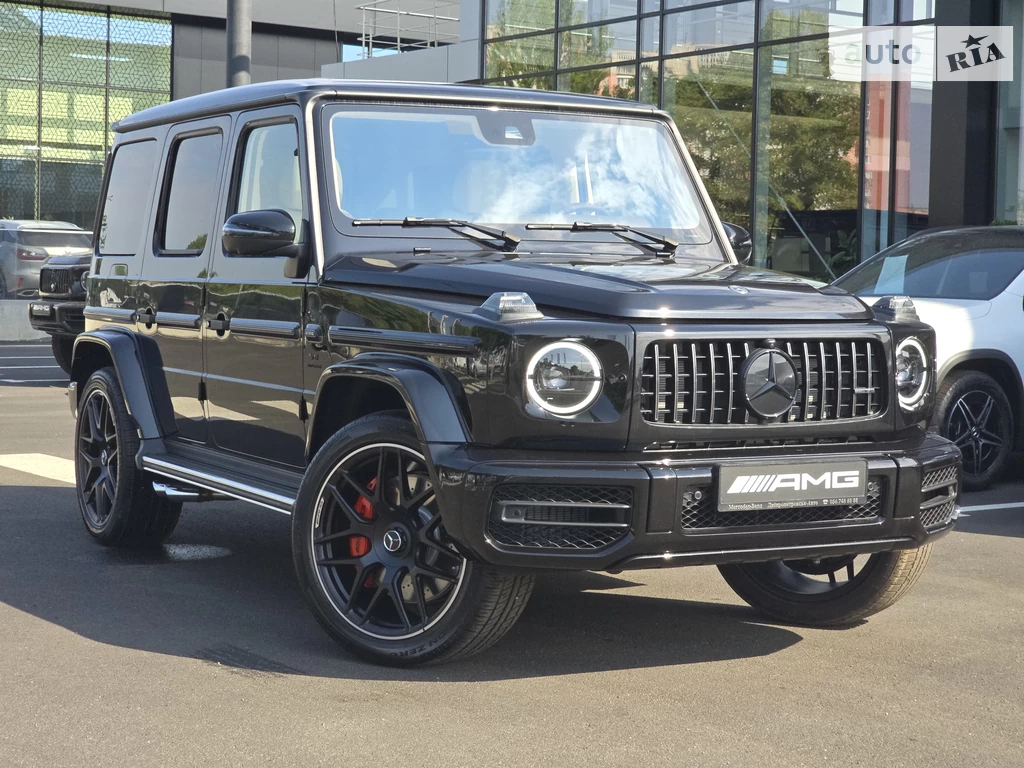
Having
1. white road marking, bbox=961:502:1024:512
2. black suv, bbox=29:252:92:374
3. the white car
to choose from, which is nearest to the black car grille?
white road marking, bbox=961:502:1024:512

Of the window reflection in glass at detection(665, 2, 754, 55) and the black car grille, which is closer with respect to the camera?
the black car grille

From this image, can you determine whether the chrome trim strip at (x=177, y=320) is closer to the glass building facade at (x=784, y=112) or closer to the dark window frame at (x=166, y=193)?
the dark window frame at (x=166, y=193)

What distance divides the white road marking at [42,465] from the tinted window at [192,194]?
2885 millimetres

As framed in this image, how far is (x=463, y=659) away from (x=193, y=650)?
952mm

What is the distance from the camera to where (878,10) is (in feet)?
59.1

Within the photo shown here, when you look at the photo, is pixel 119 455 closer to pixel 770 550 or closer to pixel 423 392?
pixel 423 392

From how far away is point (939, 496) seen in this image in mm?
4750

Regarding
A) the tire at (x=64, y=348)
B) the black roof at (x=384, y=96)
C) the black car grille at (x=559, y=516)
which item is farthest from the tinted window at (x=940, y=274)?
the tire at (x=64, y=348)

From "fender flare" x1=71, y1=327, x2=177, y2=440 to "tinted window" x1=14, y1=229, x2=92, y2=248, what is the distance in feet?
62.0

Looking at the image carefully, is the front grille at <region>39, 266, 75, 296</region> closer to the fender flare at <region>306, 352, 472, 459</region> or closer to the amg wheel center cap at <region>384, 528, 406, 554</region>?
the fender flare at <region>306, 352, 472, 459</region>

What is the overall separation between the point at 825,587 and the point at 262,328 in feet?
7.72

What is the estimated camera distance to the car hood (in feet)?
14.3

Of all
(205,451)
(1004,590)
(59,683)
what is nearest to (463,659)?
(59,683)

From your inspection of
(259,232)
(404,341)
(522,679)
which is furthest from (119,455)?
(522,679)
